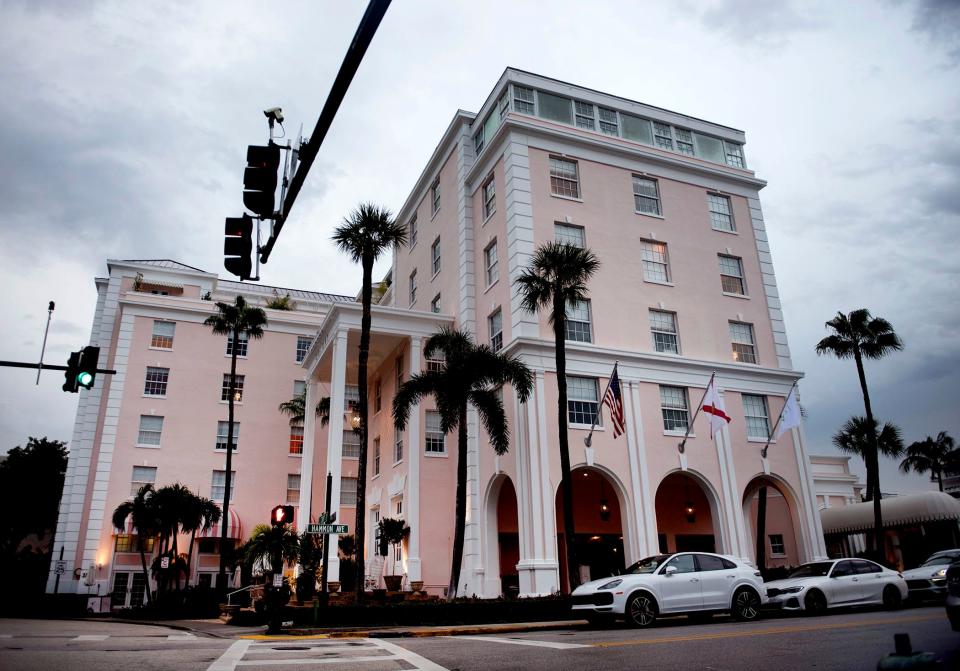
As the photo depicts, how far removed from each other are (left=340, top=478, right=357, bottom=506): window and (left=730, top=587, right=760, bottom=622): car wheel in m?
29.6

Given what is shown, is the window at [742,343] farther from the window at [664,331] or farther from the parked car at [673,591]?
the parked car at [673,591]

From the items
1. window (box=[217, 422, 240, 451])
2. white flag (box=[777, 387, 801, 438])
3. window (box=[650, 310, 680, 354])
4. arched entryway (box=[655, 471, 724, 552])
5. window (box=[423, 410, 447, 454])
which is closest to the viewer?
white flag (box=[777, 387, 801, 438])

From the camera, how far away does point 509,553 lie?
31.7 m

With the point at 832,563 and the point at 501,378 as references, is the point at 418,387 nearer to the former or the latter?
the point at 501,378

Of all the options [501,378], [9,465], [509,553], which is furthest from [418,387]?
[9,465]

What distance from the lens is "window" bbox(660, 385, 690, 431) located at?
29062 mm

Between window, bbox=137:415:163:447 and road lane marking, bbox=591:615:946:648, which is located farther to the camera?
window, bbox=137:415:163:447

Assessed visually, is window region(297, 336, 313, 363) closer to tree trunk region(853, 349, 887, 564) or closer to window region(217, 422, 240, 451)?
window region(217, 422, 240, 451)

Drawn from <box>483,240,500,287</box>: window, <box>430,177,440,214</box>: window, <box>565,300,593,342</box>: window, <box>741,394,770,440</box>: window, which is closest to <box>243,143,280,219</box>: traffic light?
<box>565,300,593,342</box>: window

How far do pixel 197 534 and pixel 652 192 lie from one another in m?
32.6

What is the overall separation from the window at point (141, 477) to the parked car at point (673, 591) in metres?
35.3

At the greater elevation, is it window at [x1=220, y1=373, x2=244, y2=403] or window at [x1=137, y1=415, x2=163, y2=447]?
window at [x1=220, y1=373, x2=244, y2=403]

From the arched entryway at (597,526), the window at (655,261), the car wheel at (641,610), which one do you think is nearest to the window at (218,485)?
the arched entryway at (597,526)

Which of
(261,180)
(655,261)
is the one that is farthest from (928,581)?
(261,180)
